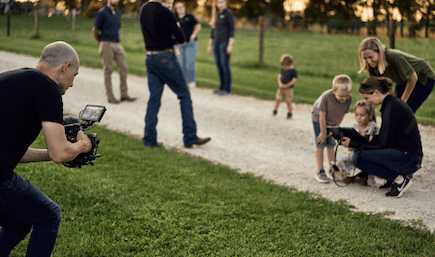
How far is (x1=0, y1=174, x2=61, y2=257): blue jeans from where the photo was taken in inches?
94.1

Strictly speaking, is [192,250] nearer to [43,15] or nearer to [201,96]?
[201,96]

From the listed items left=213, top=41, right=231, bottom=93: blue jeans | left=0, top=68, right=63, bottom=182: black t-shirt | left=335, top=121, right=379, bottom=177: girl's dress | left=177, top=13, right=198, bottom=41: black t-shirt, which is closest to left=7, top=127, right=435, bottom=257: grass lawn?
left=335, top=121, right=379, bottom=177: girl's dress

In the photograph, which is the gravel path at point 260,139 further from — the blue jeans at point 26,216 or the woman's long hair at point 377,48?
the blue jeans at point 26,216

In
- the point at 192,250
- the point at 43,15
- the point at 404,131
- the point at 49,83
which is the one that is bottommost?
the point at 192,250

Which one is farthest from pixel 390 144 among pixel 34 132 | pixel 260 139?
pixel 34 132

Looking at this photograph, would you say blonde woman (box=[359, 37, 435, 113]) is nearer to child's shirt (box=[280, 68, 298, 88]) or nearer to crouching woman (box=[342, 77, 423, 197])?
crouching woman (box=[342, 77, 423, 197])

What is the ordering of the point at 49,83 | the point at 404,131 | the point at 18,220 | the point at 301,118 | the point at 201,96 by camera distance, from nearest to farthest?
the point at 49,83 → the point at 18,220 → the point at 404,131 → the point at 301,118 → the point at 201,96

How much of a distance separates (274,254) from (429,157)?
377 centimetres

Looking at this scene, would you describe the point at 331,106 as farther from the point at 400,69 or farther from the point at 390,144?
the point at 400,69

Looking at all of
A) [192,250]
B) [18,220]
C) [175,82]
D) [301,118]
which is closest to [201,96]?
[301,118]

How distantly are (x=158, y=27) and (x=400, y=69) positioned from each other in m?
3.40

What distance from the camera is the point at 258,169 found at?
5680mm

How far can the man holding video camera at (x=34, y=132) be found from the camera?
2.29 meters

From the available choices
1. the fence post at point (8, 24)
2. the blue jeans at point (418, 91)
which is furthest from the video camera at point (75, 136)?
the fence post at point (8, 24)
